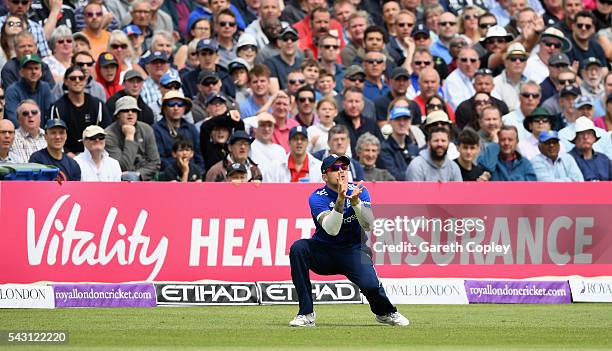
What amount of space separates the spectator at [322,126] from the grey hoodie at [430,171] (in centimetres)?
152

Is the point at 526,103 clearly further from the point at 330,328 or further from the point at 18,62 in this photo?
the point at 330,328

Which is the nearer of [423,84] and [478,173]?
[478,173]

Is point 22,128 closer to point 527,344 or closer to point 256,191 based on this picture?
point 256,191

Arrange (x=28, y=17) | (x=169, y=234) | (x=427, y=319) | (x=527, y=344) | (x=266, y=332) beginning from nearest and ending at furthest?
(x=527, y=344) → (x=266, y=332) → (x=427, y=319) → (x=169, y=234) → (x=28, y=17)

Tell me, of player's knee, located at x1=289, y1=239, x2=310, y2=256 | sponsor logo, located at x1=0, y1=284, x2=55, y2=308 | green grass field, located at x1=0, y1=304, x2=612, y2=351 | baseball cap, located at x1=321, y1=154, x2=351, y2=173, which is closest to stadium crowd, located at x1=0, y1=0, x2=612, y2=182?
sponsor logo, located at x1=0, y1=284, x2=55, y2=308

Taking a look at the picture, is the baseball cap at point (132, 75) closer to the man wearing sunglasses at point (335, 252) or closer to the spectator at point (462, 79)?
the spectator at point (462, 79)

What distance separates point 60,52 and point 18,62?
2.73 ft

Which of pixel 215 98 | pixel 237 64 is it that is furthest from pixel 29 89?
pixel 237 64

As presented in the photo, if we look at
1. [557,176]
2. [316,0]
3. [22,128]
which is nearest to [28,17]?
[22,128]

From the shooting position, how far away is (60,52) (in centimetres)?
1969

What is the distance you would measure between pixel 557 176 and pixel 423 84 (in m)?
2.97

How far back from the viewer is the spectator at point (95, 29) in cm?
2036

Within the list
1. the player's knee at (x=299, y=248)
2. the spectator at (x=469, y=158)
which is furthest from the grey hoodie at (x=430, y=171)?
A: the player's knee at (x=299, y=248)

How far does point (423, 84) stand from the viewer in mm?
20891
